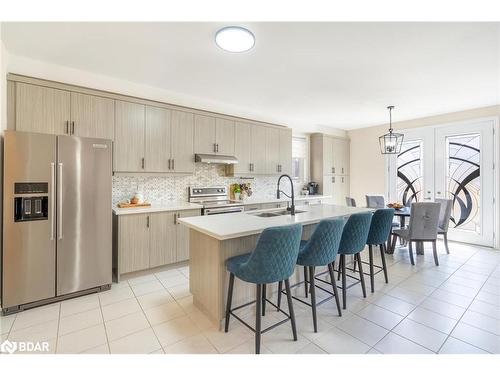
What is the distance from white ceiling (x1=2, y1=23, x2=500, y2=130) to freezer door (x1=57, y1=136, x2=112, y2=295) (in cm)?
100

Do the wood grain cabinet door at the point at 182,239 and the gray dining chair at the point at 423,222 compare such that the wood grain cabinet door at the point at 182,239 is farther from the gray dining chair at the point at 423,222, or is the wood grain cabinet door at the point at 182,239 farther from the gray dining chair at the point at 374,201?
the gray dining chair at the point at 374,201

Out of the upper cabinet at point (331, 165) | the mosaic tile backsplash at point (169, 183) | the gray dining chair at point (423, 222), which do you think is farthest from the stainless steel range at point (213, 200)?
the gray dining chair at point (423, 222)

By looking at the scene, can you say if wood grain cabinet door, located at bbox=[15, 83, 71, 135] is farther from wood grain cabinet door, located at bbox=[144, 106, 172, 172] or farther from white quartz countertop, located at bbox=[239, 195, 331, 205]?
white quartz countertop, located at bbox=[239, 195, 331, 205]

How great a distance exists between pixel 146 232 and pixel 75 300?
3.27 ft

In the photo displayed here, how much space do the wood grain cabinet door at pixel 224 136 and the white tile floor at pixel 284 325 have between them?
2.22m

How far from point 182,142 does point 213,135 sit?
57cm

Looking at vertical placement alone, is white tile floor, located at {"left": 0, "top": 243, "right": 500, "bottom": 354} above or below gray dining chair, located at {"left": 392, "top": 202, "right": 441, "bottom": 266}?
below

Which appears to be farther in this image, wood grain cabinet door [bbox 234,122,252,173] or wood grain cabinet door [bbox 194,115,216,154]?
wood grain cabinet door [bbox 234,122,252,173]

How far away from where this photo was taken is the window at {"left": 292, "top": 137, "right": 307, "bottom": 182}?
589 centimetres

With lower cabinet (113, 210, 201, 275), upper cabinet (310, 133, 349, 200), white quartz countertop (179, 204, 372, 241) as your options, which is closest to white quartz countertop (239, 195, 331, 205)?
upper cabinet (310, 133, 349, 200)

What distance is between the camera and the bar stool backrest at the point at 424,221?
373cm

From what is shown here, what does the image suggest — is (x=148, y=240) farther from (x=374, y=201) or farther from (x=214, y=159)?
(x=374, y=201)

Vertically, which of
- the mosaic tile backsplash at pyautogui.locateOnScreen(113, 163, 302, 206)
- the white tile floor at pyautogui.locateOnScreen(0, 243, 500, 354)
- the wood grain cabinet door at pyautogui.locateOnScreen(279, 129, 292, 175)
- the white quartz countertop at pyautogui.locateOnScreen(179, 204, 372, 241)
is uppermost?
the wood grain cabinet door at pyautogui.locateOnScreen(279, 129, 292, 175)
